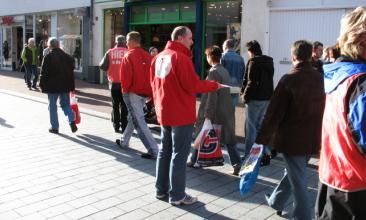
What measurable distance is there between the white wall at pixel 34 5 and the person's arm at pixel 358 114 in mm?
18005

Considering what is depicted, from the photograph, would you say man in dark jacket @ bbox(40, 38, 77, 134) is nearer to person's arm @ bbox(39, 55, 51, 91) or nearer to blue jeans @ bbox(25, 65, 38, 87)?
person's arm @ bbox(39, 55, 51, 91)

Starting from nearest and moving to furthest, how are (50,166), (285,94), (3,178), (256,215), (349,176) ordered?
(349,176)
(285,94)
(256,215)
(3,178)
(50,166)

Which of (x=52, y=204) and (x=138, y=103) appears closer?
(x=52, y=204)

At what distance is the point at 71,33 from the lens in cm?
2114

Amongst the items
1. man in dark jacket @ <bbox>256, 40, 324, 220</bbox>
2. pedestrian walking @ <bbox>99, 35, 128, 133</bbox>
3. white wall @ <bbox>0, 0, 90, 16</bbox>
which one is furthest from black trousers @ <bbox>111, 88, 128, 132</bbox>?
white wall @ <bbox>0, 0, 90, 16</bbox>

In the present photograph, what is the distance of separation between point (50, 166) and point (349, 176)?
15.8 feet

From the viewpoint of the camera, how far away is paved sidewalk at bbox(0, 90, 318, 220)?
4.69 meters

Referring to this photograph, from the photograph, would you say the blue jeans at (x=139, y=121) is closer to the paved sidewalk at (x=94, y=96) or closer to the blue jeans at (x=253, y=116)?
the blue jeans at (x=253, y=116)

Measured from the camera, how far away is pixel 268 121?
3924mm

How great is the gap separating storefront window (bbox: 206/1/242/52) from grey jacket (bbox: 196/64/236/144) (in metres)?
7.74

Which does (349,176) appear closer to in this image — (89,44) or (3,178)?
(3,178)

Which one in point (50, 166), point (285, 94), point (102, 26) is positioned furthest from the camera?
point (102, 26)

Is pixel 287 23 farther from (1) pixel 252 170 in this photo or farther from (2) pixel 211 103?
(1) pixel 252 170

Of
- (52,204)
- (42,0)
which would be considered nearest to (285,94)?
(52,204)
